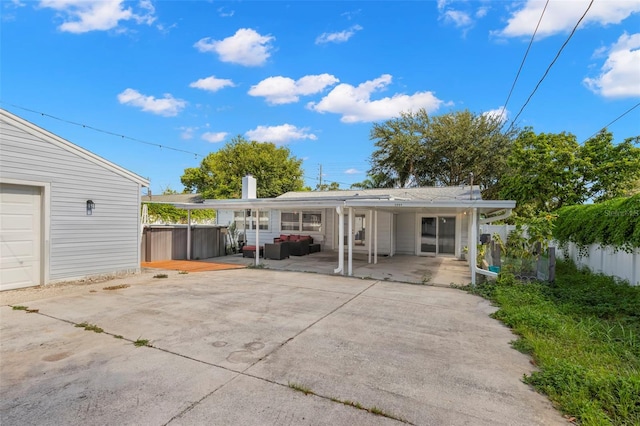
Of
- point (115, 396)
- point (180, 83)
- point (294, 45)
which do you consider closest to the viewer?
point (115, 396)

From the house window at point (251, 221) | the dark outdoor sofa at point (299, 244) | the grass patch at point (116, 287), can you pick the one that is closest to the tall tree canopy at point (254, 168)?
the house window at point (251, 221)

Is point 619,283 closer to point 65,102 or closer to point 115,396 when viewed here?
point 115,396

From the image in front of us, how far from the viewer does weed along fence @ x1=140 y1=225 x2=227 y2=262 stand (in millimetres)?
11164

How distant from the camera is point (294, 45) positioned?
38.2 ft

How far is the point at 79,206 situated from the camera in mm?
7555

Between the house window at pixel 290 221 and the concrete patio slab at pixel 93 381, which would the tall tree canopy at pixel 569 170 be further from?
the concrete patio slab at pixel 93 381

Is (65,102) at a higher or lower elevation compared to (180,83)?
lower

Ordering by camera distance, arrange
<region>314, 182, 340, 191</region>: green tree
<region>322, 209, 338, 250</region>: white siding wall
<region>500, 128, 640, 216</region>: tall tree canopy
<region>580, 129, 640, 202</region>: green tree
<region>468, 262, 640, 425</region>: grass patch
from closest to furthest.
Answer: <region>468, 262, 640, 425</region>: grass patch, <region>580, 129, 640, 202</region>: green tree, <region>500, 128, 640, 216</region>: tall tree canopy, <region>322, 209, 338, 250</region>: white siding wall, <region>314, 182, 340, 191</region>: green tree

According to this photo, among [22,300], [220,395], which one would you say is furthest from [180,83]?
[220,395]

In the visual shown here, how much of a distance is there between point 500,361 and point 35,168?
926 centimetres

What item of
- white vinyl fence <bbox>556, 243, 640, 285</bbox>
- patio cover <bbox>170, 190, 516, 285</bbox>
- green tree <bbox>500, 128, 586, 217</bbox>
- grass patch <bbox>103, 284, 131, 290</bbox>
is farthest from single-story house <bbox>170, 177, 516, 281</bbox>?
grass patch <bbox>103, 284, 131, 290</bbox>

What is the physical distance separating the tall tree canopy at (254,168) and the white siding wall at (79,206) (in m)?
18.7

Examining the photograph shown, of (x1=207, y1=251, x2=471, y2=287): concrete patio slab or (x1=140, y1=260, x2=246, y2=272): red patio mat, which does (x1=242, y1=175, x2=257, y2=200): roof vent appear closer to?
(x1=207, y1=251, x2=471, y2=287): concrete patio slab

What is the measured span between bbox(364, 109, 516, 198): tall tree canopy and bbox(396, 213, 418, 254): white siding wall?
11.7 m
